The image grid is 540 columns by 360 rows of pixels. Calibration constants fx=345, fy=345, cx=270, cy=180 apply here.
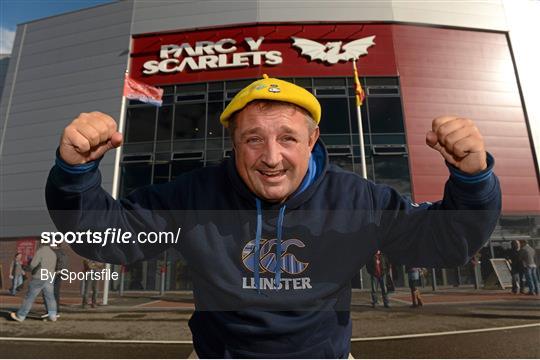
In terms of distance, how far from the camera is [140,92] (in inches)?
492

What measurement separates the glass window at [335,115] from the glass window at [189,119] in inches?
228

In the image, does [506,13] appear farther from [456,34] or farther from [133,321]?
[133,321]

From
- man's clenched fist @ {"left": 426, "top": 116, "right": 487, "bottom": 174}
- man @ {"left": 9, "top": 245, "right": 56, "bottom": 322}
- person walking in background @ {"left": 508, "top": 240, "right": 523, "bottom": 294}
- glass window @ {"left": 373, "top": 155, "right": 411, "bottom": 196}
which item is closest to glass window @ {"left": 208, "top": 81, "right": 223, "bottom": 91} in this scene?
glass window @ {"left": 373, "top": 155, "right": 411, "bottom": 196}

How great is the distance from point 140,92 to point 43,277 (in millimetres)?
7145

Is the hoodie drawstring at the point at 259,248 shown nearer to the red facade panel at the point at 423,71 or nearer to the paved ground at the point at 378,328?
the paved ground at the point at 378,328

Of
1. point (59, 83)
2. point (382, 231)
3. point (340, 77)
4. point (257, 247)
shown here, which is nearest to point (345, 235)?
point (382, 231)

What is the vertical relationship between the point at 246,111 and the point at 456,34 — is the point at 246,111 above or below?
below

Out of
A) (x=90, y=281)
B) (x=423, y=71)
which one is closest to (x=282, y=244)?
(x=90, y=281)

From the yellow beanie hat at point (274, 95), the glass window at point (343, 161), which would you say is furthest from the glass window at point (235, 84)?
the yellow beanie hat at point (274, 95)

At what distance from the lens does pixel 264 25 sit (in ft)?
55.8

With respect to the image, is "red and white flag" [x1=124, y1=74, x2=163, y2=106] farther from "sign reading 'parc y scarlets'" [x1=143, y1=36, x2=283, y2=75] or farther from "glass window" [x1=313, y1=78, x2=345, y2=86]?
"glass window" [x1=313, y1=78, x2=345, y2=86]

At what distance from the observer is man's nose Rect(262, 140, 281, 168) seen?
1.50 metres

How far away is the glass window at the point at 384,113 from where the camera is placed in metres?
16.0

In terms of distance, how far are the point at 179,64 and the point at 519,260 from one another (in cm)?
1602
